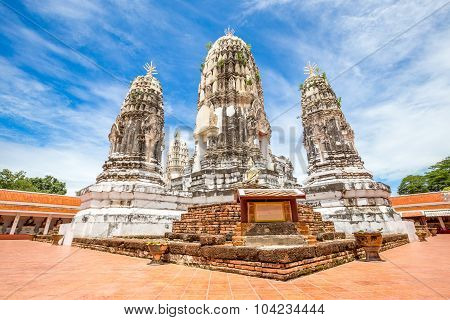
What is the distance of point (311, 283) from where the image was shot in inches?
175

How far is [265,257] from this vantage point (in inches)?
196

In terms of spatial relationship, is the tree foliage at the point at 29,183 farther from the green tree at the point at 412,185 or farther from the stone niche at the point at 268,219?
the green tree at the point at 412,185

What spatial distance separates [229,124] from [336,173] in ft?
29.0

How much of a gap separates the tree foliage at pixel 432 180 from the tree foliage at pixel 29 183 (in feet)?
186

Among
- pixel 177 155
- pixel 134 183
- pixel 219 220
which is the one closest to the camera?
pixel 219 220

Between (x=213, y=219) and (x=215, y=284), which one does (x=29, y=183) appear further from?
(x=215, y=284)

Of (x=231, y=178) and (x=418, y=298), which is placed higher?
(x=231, y=178)

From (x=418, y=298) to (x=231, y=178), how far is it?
1372 centimetres

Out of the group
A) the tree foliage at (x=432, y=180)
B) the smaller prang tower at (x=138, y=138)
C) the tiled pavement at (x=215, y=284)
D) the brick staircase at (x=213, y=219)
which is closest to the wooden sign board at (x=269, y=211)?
the tiled pavement at (x=215, y=284)

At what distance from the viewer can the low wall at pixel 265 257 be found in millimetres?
4846

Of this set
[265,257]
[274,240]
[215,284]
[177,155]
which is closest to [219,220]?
[274,240]

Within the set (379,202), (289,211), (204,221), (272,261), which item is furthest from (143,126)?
(379,202)

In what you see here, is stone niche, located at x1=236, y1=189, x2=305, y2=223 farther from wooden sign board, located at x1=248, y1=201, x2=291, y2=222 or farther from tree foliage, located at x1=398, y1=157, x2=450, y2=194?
tree foliage, located at x1=398, y1=157, x2=450, y2=194
